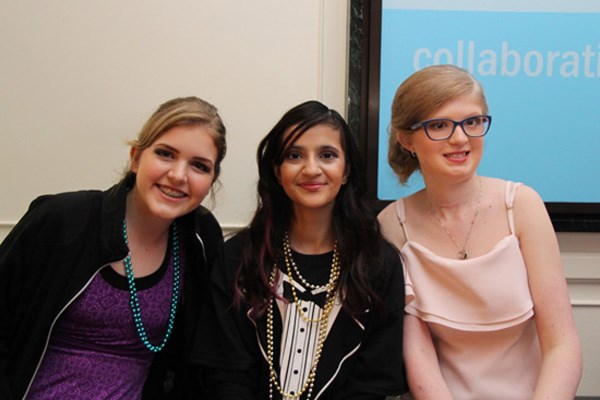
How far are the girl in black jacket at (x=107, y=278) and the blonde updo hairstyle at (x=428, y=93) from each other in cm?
48

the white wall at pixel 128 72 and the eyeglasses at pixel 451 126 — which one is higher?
the white wall at pixel 128 72

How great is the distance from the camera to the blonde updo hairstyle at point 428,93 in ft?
→ 4.16

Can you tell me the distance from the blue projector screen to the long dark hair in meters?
0.46

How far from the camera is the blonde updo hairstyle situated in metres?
1.27

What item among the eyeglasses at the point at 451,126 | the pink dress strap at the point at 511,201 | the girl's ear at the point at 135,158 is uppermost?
the eyeglasses at the point at 451,126

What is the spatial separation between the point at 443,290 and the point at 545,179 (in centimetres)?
80

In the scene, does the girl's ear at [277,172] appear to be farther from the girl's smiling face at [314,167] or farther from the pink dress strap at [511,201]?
the pink dress strap at [511,201]

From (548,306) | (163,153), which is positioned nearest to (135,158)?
(163,153)

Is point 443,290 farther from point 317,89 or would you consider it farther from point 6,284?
point 6,284

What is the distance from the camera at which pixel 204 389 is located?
4.45 feet

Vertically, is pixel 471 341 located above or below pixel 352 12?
below

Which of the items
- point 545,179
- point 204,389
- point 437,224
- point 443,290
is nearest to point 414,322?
point 443,290

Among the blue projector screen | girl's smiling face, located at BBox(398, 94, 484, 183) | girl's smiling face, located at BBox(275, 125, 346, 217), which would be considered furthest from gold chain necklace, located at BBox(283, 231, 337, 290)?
the blue projector screen

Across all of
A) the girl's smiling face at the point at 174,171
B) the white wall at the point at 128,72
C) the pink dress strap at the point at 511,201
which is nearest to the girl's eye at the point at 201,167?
the girl's smiling face at the point at 174,171
